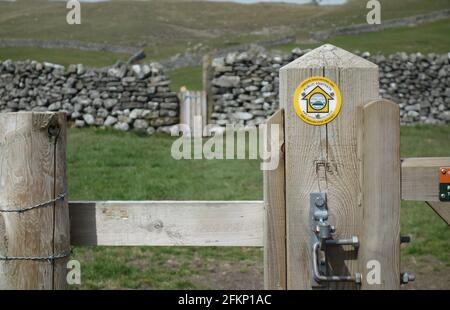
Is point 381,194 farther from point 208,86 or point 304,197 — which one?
point 208,86

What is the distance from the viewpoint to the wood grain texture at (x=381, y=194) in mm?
1998

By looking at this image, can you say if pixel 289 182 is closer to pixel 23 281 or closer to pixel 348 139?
pixel 348 139

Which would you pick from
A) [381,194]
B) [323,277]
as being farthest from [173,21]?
[323,277]

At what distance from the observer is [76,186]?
8.41 m

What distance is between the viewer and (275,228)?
2102 millimetres

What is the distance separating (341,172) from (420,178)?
0.98 ft

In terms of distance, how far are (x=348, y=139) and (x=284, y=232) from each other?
0.40m

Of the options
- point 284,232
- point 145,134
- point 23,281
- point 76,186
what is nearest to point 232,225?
point 284,232

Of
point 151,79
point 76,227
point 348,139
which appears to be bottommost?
point 76,227

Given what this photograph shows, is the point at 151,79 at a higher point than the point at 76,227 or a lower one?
higher

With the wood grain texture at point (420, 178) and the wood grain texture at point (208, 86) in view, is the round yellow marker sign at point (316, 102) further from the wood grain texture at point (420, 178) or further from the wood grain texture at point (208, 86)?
the wood grain texture at point (208, 86)

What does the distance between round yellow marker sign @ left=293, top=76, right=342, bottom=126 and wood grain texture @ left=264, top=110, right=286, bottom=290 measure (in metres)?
0.16

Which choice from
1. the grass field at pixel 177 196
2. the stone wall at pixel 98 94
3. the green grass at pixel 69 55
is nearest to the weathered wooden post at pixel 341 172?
the grass field at pixel 177 196

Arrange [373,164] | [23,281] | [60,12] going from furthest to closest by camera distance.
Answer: [60,12] → [23,281] → [373,164]
